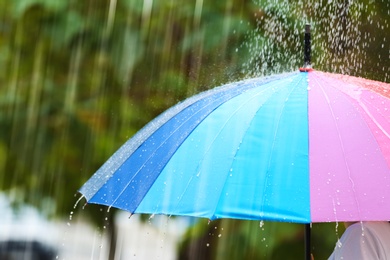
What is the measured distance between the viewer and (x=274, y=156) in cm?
364

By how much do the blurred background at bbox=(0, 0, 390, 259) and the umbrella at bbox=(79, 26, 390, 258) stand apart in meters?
2.98

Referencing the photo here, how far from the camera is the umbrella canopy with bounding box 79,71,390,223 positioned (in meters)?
3.52

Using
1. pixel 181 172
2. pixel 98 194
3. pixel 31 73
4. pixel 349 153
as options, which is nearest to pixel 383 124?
pixel 349 153

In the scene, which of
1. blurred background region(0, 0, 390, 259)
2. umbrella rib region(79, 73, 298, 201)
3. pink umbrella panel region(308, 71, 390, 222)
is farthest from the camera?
blurred background region(0, 0, 390, 259)

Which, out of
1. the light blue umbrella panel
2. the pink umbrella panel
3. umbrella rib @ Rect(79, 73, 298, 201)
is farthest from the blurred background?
the pink umbrella panel

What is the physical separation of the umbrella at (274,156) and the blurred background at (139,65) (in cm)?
298

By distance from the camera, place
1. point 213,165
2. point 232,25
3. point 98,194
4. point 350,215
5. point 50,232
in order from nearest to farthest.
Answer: point 350,215 < point 213,165 < point 98,194 < point 232,25 < point 50,232

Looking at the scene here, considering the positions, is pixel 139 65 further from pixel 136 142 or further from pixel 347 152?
pixel 347 152

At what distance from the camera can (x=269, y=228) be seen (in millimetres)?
7090

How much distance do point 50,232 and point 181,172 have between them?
18.0ft

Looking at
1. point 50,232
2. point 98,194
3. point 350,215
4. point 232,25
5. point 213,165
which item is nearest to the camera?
point 350,215

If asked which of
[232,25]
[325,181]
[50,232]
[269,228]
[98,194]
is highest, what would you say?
[232,25]

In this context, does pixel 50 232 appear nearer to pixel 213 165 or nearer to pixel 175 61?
pixel 175 61

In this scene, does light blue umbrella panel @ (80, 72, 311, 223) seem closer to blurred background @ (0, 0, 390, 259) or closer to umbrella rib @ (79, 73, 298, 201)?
umbrella rib @ (79, 73, 298, 201)
